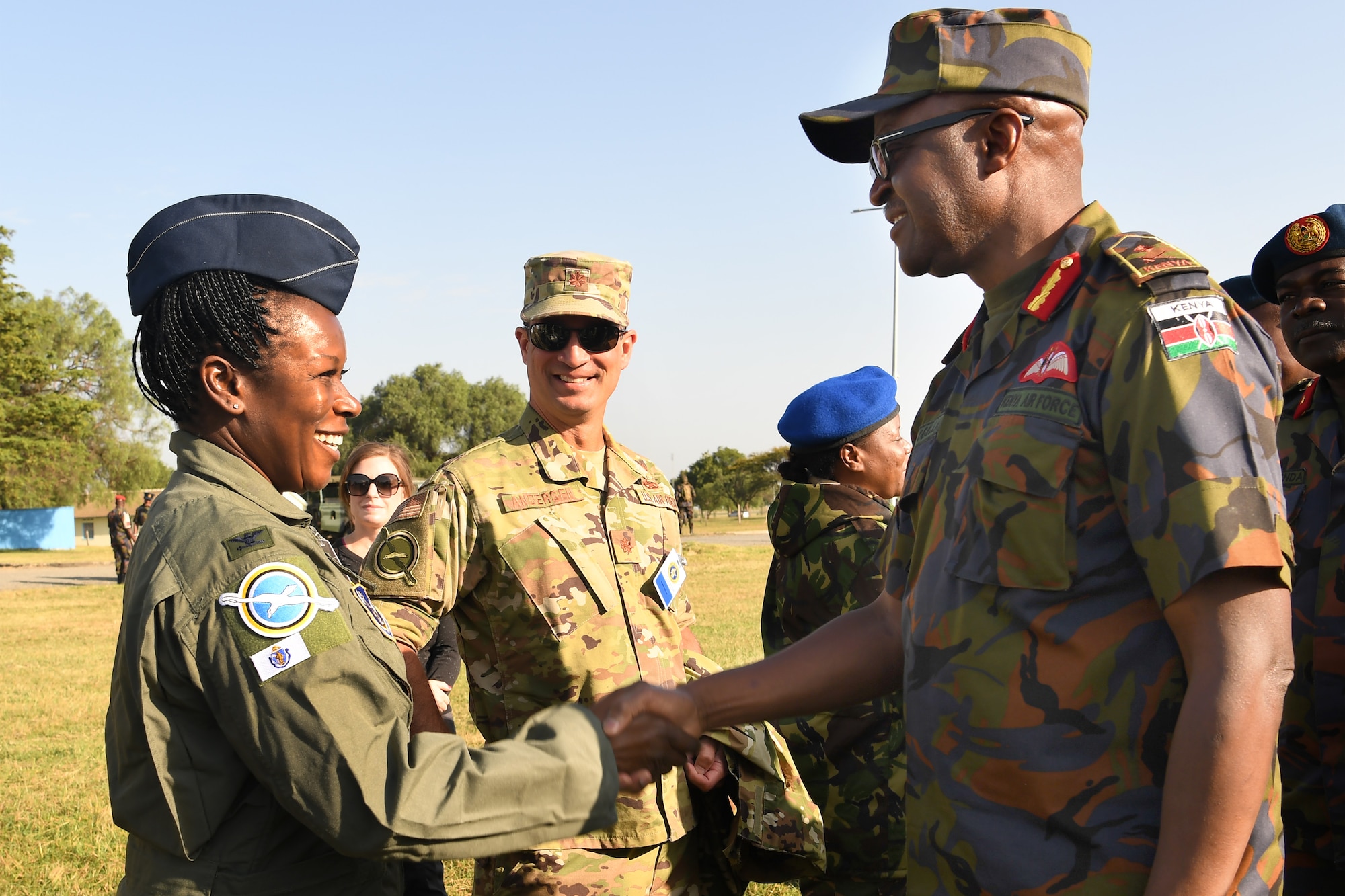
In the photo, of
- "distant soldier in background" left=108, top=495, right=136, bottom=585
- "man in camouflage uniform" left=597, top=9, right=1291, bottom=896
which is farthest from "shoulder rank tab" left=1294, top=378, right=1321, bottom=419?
"distant soldier in background" left=108, top=495, right=136, bottom=585

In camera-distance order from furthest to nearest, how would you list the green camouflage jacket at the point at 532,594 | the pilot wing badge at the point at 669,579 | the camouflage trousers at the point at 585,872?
1. the pilot wing badge at the point at 669,579
2. the green camouflage jacket at the point at 532,594
3. the camouflage trousers at the point at 585,872

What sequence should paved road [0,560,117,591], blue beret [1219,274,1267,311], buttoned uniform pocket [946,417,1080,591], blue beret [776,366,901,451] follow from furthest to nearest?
paved road [0,560,117,591]
blue beret [1219,274,1267,311]
blue beret [776,366,901,451]
buttoned uniform pocket [946,417,1080,591]

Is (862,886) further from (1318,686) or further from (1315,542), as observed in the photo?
(1315,542)

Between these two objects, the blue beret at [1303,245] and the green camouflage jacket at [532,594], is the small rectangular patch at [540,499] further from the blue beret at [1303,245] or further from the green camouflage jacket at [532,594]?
the blue beret at [1303,245]

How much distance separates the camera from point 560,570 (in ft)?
10.3

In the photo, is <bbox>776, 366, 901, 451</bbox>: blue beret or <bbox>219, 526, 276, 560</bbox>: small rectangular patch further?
<bbox>776, 366, 901, 451</bbox>: blue beret

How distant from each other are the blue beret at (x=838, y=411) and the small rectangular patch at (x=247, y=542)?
8.23ft

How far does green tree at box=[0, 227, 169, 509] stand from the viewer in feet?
121

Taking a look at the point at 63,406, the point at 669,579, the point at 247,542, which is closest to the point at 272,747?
the point at 247,542

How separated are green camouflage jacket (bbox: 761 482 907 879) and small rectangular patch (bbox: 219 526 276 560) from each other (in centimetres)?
218

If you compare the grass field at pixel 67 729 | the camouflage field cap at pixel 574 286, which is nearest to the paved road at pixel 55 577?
the grass field at pixel 67 729

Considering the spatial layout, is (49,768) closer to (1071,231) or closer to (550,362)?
(550,362)

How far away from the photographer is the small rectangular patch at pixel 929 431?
2178mm

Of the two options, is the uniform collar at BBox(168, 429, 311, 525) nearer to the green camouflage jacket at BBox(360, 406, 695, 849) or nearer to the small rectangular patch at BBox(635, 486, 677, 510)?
the green camouflage jacket at BBox(360, 406, 695, 849)
